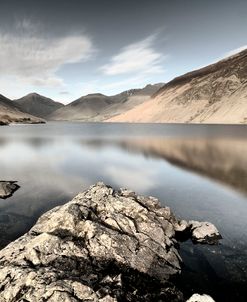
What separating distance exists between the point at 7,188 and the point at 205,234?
70.3 feet

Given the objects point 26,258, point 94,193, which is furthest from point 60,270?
point 94,193

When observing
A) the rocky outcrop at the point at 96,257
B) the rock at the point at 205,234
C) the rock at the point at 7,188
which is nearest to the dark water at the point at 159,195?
the rock at the point at 205,234

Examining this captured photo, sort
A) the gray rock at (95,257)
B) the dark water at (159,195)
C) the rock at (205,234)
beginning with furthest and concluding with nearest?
the rock at (205,234), the dark water at (159,195), the gray rock at (95,257)

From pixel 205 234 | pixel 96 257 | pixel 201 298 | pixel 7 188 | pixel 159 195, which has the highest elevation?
pixel 96 257

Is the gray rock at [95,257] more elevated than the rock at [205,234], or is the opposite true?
the gray rock at [95,257]

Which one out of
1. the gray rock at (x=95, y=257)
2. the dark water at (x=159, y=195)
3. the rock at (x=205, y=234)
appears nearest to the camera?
the gray rock at (x=95, y=257)

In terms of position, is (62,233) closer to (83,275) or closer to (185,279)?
(83,275)

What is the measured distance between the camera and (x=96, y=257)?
49.9 ft

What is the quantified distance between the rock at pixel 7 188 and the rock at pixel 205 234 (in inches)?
756

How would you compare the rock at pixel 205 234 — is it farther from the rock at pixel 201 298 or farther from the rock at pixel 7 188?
the rock at pixel 7 188

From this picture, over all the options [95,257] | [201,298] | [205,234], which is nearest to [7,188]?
[95,257]

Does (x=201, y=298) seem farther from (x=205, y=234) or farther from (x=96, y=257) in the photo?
(x=205, y=234)

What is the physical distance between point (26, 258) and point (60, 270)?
7.07ft

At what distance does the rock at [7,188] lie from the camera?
102ft
